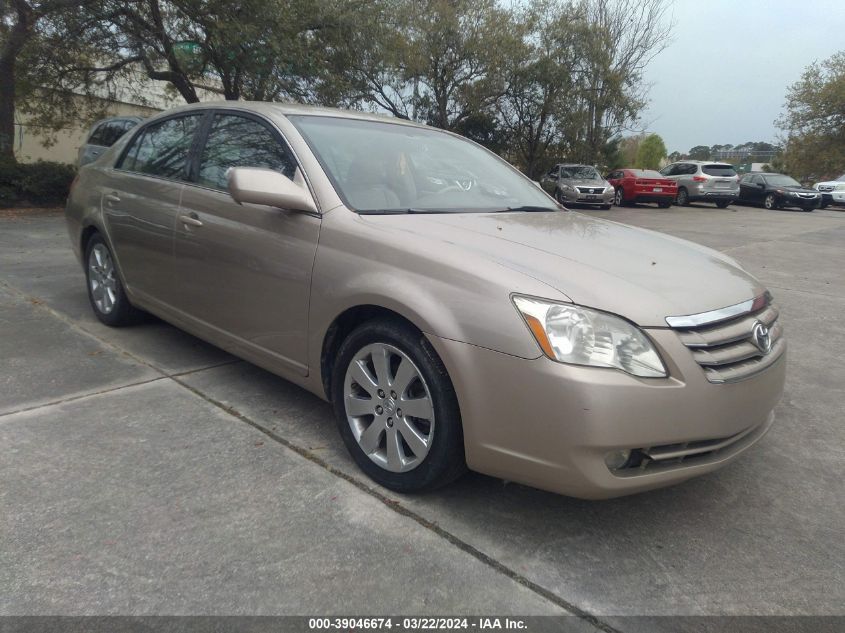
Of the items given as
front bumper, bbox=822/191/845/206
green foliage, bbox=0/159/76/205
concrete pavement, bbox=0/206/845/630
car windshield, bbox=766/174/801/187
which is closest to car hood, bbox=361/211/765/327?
concrete pavement, bbox=0/206/845/630

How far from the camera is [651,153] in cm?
6022

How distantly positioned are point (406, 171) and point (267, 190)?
2.54ft

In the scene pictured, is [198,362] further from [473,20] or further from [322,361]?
[473,20]

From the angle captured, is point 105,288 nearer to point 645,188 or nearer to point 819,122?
point 645,188

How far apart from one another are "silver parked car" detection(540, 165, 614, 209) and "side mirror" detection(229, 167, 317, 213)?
17.6 metres

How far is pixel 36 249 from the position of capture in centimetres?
782

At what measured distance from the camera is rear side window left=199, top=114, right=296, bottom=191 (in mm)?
3193

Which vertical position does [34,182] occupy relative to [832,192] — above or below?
below

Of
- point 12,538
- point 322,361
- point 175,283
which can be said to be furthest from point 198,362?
point 12,538

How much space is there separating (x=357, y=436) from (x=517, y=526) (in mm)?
746

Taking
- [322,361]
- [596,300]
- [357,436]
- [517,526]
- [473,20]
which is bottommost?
[517,526]

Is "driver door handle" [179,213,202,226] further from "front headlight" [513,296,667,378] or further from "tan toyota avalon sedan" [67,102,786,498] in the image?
"front headlight" [513,296,667,378]

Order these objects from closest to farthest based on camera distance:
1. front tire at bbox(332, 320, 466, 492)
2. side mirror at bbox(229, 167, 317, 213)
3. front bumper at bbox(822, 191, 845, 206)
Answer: front tire at bbox(332, 320, 466, 492)
side mirror at bbox(229, 167, 317, 213)
front bumper at bbox(822, 191, 845, 206)

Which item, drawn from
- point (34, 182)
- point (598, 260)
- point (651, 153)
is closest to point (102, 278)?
point (598, 260)
